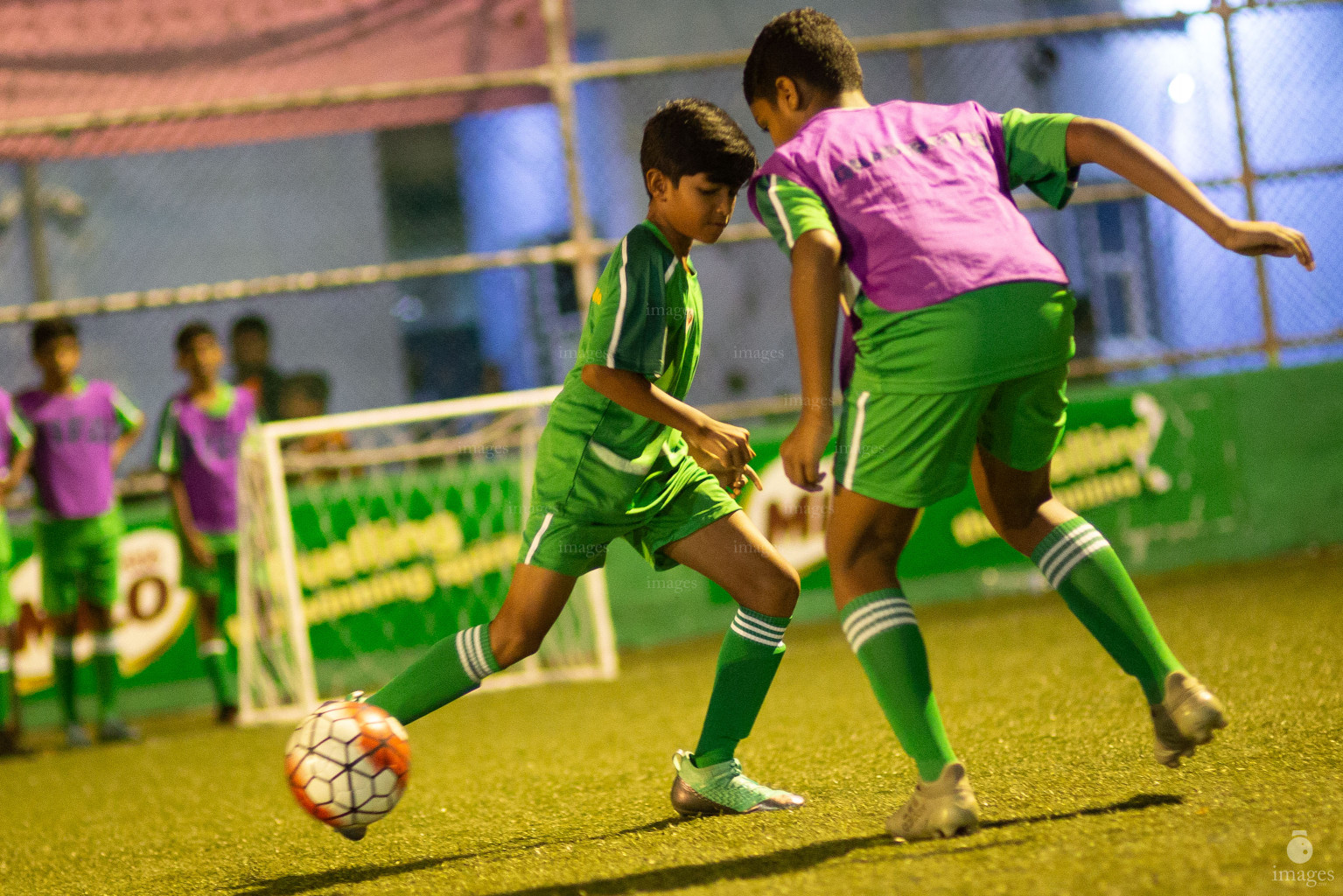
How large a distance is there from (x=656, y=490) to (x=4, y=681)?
451 cm

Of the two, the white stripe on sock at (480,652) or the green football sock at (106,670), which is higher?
the white stripe on sock at (480,652)

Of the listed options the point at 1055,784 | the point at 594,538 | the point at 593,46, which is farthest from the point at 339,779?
the point at 593,46

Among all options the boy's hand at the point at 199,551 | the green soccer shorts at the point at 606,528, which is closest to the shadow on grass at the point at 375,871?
the green soccer shorts at the point at 606,528

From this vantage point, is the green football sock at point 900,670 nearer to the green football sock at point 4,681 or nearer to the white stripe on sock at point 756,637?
the white stripe on sock at point 756,637

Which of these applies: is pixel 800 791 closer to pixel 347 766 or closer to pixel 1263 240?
pixel 347 766

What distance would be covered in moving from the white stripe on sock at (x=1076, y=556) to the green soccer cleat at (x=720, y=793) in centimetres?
76

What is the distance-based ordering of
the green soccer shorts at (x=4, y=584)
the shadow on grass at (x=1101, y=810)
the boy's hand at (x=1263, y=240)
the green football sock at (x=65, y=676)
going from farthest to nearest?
the green football sock at (x=65, y=676) → the green soccer shorts at (x=4, y=584) → the shadow on grass at (x=1101, y=810) → the boy's hand at (x=1263, y=240)

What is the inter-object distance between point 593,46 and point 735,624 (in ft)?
39.8

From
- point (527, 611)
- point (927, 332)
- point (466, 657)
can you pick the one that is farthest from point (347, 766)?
point (927, 332)

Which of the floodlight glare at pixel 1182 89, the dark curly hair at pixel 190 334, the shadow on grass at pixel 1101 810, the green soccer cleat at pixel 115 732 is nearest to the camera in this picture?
the shadow on grass at pixel 1101 810

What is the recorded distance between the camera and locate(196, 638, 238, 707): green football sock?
6.14 meters

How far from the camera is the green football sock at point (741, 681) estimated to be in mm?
2855

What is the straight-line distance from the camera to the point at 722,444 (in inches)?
100

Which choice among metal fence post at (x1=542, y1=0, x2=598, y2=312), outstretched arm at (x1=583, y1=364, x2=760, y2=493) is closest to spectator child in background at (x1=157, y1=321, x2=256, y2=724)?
metal fence post at (x1=542, y1=0, x2=598, y2=312)
